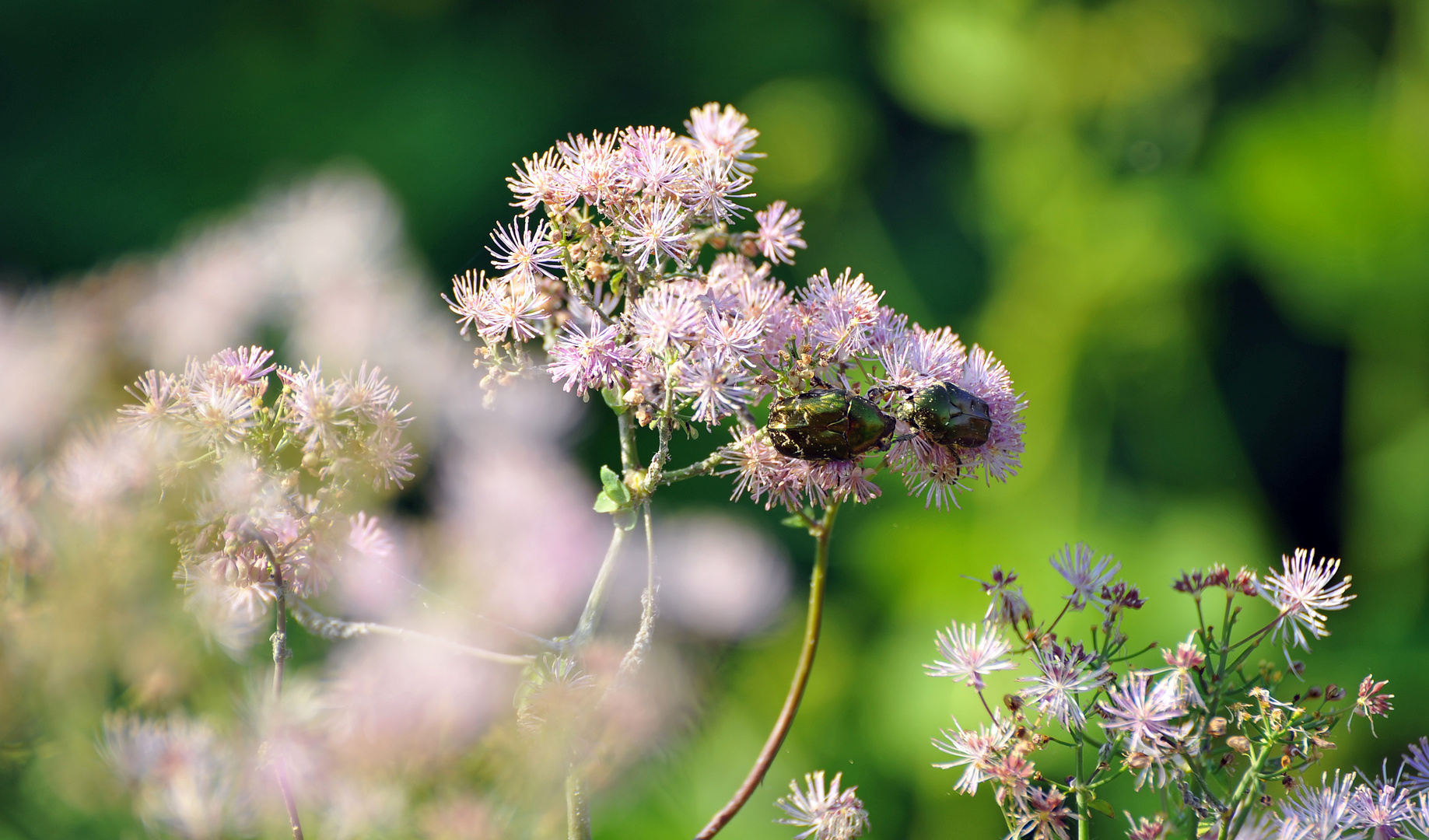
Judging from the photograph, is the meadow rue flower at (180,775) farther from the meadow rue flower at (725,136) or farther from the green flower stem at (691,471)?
the meadow rue flower at (725,136)

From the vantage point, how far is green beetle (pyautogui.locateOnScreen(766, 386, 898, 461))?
1.32 ft

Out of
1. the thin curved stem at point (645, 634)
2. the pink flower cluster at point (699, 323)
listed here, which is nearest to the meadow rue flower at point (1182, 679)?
the pink flower cluster at point (699, 323)

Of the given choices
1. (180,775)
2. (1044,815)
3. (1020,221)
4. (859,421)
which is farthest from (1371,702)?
(1020,221)

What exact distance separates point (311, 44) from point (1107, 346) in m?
2.07

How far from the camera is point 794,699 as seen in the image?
0.44 meters

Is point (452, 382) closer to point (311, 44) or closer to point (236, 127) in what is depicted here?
point (236, 127)

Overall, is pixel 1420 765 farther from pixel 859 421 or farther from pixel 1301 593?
pixel 859 421

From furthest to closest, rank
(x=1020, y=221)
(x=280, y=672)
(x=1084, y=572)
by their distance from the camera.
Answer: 1. (x=1020, y=221)
2. (x=1084, y=572)
3. (x=280, y=672)

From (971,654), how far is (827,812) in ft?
0.31

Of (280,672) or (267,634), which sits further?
(267,634)

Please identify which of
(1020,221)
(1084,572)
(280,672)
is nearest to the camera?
(280,672)

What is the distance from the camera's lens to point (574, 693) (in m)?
0.40

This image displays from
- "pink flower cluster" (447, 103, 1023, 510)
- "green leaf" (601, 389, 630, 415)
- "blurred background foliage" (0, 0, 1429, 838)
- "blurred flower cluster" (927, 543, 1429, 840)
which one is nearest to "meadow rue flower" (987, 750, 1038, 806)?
"blurred flower cluster" (927, 543, 1429, 840)

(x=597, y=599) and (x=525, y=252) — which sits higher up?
(x=525, y=252)
